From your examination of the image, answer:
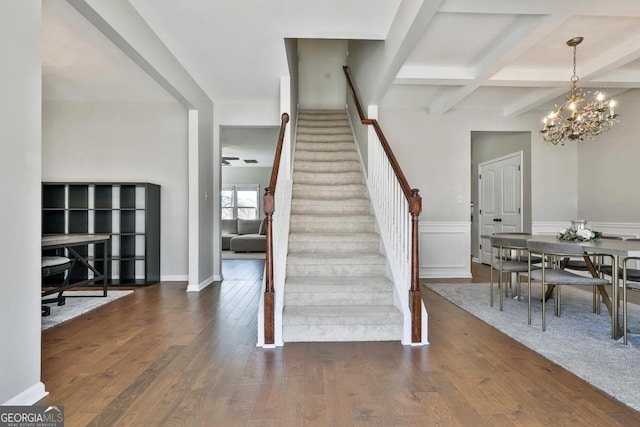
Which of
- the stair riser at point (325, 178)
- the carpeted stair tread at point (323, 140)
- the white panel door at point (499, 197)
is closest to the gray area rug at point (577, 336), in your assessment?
the stair riser at point (325, 178)

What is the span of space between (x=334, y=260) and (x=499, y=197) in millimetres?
4807

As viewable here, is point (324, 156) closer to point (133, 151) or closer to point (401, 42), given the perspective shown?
point (401, 42)

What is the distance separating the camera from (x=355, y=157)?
208 inches

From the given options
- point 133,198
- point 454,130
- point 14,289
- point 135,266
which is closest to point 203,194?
point 133,198

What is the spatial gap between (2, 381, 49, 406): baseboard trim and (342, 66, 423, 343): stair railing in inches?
90.3

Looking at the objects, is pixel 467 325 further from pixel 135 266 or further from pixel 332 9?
pixel 135 266

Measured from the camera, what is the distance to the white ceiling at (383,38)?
300 centimetres

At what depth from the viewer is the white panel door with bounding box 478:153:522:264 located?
634 centimetres

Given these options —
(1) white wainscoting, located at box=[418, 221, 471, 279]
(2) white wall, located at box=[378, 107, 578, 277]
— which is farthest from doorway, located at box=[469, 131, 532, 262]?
(1) white wainscoting, located at box=[418, 221, 471, 279]

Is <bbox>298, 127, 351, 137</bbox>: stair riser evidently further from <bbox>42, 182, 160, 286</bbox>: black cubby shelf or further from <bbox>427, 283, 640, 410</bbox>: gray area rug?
<bbox>427, 283, 640, 410</bbox>: gray area rug

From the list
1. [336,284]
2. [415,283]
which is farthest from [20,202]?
[415,283]

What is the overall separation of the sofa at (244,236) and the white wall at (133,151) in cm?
361

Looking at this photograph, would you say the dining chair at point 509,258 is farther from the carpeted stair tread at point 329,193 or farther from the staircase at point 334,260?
the carpeted stair tread at point 329,193

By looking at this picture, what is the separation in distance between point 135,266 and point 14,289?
3.84 metres
